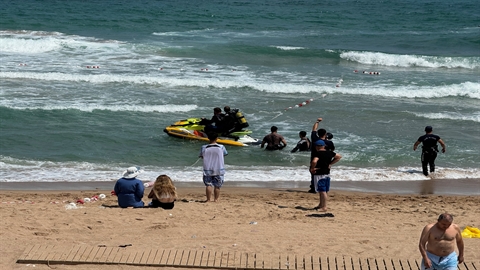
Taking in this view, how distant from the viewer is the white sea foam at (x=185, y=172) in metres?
16.6

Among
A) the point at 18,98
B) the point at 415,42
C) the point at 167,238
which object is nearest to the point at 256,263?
the point at 167,238

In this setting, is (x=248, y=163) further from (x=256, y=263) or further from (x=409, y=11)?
(x=409, y=11)

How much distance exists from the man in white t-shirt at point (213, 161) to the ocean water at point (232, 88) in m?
3.55

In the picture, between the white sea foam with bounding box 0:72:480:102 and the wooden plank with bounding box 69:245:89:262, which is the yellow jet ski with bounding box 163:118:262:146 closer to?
the white sea foam with bounding box 0:72:480:102

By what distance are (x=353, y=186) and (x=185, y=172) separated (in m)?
4.02

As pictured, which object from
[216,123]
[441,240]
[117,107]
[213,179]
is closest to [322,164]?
[213,179]

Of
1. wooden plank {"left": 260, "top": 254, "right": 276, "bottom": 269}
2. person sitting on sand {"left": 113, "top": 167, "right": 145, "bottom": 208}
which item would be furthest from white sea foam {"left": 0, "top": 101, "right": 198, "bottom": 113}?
wooden plank {"left": 260, "top": 254, "right": 276, "bottom": 269}

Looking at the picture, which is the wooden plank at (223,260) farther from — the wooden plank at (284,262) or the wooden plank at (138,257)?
the wooden plank at (138,257)

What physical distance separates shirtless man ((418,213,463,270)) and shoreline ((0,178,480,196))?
7718 mm

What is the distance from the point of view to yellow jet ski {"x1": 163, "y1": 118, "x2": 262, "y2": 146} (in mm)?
19766

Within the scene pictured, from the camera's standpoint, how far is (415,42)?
4244cm

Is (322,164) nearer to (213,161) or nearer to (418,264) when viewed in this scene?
(213,161)

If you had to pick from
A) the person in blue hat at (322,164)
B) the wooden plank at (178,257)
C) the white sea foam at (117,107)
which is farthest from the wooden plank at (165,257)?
the white sea foam at (117,107)

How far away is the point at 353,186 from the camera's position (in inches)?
639
